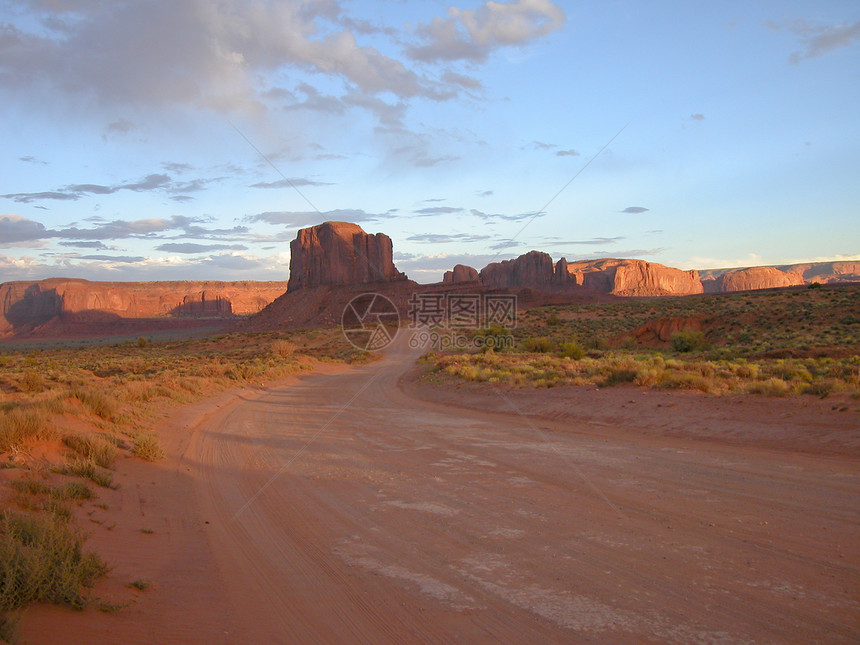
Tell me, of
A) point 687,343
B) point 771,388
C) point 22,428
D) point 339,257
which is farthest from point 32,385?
point 339,257

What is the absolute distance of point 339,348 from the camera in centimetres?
4709

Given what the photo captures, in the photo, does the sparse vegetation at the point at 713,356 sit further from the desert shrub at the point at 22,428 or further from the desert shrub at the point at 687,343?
the desert shrub at the point at 22,428

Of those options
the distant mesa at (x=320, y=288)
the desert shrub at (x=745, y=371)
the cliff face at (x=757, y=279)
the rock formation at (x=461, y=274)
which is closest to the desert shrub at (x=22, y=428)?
the desert shrub at (x=745, y=371)

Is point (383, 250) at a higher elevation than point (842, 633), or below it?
higher

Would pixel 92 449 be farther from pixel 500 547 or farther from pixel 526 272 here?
pixel 526 272

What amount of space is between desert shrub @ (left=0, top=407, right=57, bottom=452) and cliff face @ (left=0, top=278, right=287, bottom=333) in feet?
471

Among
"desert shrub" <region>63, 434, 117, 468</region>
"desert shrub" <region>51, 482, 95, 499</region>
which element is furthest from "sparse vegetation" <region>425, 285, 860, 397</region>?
"desert shrub" <region>51, 482, 95, 499</region>

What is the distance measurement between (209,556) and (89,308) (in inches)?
6000

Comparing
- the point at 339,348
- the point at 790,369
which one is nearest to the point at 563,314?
the point at 339,348

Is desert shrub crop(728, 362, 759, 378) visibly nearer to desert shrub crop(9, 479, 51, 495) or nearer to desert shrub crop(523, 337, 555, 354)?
desert shrub crop(523, 337, 555, 354)

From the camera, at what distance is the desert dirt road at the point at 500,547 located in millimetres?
3758

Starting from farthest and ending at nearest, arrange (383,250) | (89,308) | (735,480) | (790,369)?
(89,308) < (383,250) < (790,369) < (735,480)

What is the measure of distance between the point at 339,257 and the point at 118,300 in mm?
78173

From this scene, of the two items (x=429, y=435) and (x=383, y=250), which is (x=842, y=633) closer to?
(x=429, y=435)
